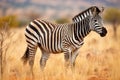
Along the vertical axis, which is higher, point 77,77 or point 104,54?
point 104,54

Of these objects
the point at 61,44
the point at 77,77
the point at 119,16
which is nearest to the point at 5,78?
the point at 77,77

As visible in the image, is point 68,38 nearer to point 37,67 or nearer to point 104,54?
point 37,67

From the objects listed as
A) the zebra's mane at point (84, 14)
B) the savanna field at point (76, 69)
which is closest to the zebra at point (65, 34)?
the zebra's mane at point (84, 14)

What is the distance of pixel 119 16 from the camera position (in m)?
31.4

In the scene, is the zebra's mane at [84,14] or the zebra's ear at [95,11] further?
the zebra's mane at [84,14]

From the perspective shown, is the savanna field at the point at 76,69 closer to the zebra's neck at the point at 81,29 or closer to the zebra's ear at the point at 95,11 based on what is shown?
the zebra's neck at the point at 81,29

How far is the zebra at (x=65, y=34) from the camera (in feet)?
37.8

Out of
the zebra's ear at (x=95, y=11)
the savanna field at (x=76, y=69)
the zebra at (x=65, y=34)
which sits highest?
the zebra's ear at (x=95, y=11)

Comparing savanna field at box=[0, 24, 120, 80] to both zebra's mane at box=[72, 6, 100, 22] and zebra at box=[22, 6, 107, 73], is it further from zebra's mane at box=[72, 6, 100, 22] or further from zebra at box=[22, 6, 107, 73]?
zebra's mane at box=[72, 6, 100, 22]

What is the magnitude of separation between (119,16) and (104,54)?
17413 millimetres

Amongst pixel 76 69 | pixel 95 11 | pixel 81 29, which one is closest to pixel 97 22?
pixel 95 11

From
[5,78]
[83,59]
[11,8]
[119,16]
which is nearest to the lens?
[5,78]

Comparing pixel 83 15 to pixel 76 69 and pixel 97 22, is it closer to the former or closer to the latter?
pixel 97 22

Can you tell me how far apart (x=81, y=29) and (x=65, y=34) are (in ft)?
1.49
